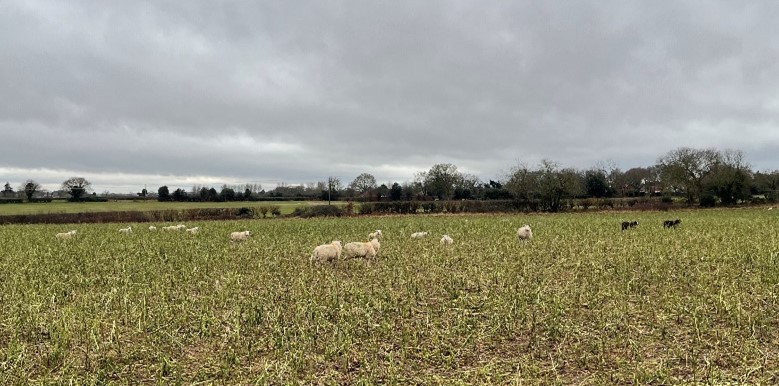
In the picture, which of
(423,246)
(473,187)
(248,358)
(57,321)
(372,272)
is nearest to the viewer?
(248,358)

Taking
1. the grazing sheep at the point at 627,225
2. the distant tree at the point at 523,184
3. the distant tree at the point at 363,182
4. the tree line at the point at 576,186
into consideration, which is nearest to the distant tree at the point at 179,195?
the tree line at the point at 576,186

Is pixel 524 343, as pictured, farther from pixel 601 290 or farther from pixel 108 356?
pixel 108 356

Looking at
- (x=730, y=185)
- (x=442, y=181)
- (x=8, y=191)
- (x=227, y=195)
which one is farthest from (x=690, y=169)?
(x=8, y=191)

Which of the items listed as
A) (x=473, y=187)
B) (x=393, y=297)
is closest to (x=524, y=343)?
(x=393, y=297)

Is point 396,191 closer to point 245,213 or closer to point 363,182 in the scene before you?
point 363,182

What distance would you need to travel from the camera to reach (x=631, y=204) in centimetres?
6234

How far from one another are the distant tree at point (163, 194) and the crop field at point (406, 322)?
92786mm

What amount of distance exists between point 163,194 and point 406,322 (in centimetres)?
10549

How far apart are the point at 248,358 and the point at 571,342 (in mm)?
5030

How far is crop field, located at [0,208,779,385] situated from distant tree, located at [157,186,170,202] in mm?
92786

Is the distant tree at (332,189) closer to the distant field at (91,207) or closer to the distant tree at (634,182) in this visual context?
the distant field at (91,207)

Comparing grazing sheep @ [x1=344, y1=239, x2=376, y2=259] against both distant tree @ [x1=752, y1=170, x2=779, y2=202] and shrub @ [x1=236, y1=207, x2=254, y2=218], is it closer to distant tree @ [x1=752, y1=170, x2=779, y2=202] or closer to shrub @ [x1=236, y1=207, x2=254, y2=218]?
shrub @ [x1=236, y1=207, x2=254, y2=218]

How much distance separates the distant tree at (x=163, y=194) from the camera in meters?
98.3

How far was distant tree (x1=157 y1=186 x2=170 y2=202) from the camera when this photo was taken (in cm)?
9831
